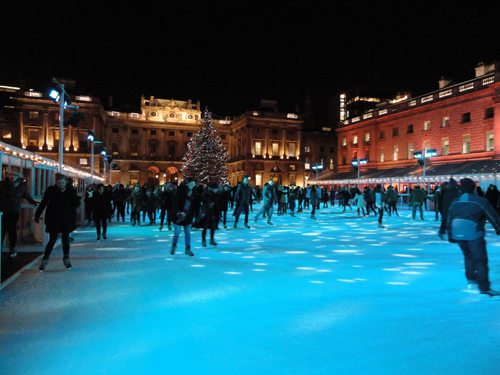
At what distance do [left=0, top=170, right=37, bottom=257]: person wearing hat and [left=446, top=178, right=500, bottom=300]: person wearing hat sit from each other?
7.51 metres

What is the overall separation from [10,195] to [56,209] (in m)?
1.77

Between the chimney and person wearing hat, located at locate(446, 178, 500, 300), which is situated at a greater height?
the chimney

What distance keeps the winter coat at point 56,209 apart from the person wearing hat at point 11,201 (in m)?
1.44

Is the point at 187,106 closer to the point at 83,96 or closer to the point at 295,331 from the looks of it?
the point at 83,96

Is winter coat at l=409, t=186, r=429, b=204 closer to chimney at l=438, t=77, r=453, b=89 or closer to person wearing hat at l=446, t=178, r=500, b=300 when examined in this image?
person wearing hat at l=446, t=178, r=500, b=300

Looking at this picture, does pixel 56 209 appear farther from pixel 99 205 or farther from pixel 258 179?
pixel 258 179

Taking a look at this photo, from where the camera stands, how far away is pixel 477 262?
4.96m

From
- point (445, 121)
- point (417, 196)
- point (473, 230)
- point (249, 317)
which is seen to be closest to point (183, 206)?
point (249, 317)

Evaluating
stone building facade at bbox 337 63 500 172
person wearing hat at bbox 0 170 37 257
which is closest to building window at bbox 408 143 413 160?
stone building facade at bbox 337 63 500 172

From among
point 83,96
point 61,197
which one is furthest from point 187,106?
point 61,197

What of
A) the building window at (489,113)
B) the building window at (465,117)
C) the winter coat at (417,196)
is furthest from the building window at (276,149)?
Answer: the winter coat at (417,196)

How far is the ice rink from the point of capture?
2.99 metres

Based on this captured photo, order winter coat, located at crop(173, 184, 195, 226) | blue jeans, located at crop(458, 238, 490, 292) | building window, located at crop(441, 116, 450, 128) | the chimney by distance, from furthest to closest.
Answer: the chimney
building window, located at crop(441, 116, 450, 128)
winter coat, located at crop(173, 184, 195, 226)
blue jeans, located at crop(458, 238, 490, 292)

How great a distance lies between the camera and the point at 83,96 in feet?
176
